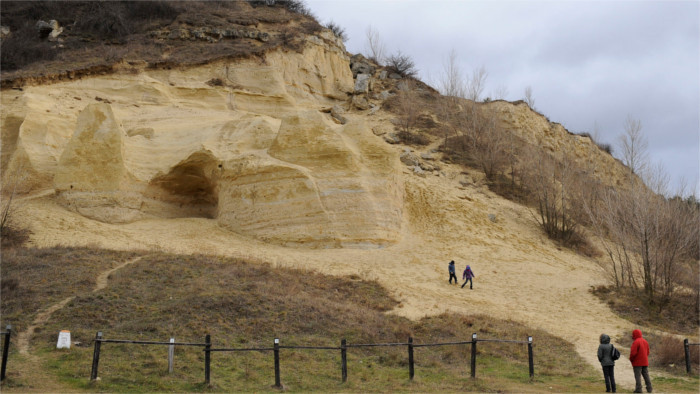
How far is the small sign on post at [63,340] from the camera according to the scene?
36.2 feet

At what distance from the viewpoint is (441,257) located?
23125 mm

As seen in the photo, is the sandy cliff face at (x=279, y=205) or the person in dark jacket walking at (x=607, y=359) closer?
the person in dark jacket walking at (x=607, y=359)

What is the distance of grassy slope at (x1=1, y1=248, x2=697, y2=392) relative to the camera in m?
10.3

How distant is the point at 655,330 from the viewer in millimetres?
17406

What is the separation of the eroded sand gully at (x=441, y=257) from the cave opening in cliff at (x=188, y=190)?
44.2 inches

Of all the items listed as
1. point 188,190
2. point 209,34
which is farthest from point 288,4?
point 188,190

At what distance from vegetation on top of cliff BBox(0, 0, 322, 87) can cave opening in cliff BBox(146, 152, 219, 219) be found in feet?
37.6

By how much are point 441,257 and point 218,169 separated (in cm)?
1007

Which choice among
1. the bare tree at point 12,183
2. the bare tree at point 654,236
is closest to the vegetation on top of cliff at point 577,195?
the bare tree at point 654,236

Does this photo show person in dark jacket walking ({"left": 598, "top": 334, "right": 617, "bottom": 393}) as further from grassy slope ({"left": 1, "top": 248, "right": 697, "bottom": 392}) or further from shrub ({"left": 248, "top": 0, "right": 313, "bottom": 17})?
shrub ({"left": 248, "top": 0, "right": 313, "bottom": 17})

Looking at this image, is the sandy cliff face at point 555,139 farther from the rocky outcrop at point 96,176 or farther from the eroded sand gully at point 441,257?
the rocky outcrop at point 96,176

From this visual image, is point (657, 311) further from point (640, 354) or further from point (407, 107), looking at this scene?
point (407, 107)

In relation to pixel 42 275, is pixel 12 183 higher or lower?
higher

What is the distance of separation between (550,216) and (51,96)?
25.6 m
